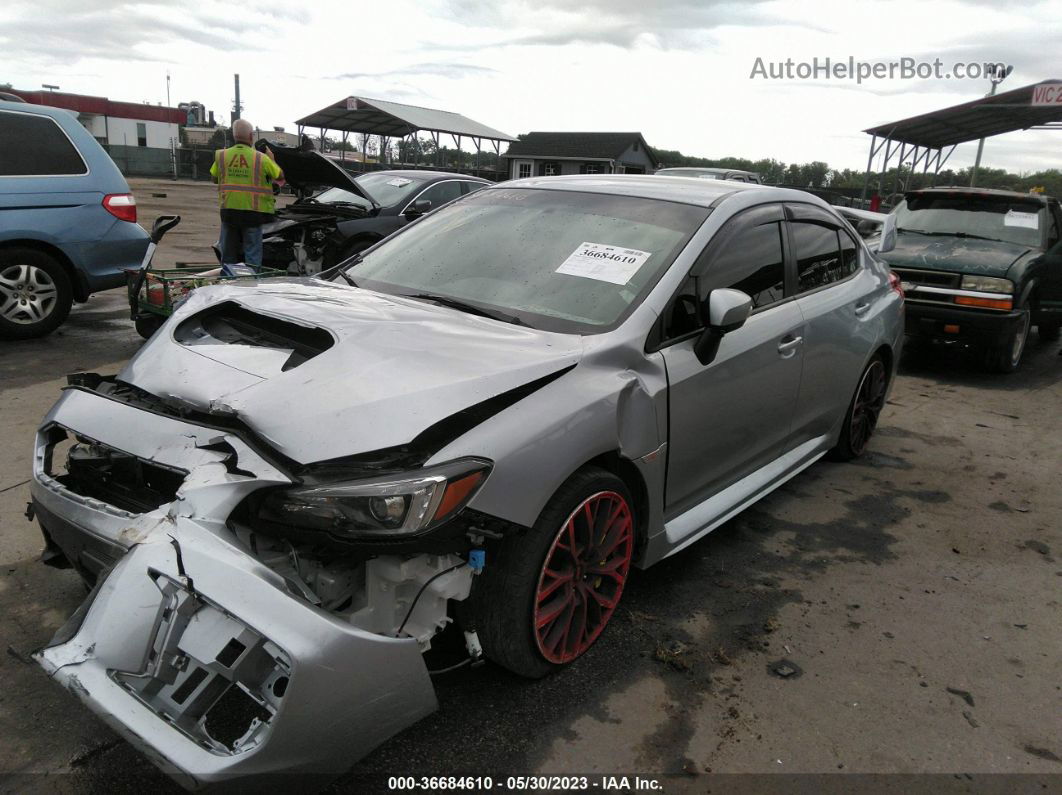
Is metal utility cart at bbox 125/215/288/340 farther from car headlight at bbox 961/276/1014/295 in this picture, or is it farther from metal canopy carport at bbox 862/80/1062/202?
metal canopy carport at bbox 862/80/1062/202

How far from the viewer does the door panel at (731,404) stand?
288 cm

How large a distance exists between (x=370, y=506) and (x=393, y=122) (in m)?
29.0

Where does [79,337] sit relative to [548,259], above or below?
below

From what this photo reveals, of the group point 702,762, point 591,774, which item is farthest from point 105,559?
point 702,762

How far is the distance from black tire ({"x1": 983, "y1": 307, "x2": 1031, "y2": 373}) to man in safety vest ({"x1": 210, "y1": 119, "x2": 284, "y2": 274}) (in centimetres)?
704

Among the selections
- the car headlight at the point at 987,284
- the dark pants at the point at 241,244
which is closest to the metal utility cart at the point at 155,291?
the dark pants at the point at 241,244

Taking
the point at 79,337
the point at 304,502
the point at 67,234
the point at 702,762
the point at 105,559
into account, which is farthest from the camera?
the point at 79,337

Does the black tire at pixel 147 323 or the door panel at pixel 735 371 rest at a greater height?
the door panel at pixel 735 371

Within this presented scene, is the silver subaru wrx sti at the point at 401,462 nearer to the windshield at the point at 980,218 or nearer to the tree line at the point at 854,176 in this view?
the windshield at the point at 980,218

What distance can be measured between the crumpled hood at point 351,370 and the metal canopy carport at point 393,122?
25.9 meters

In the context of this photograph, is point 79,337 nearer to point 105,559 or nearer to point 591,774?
point 105,559

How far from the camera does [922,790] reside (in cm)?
225

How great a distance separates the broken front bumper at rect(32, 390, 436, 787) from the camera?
1.73 meters

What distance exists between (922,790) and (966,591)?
145 cm
